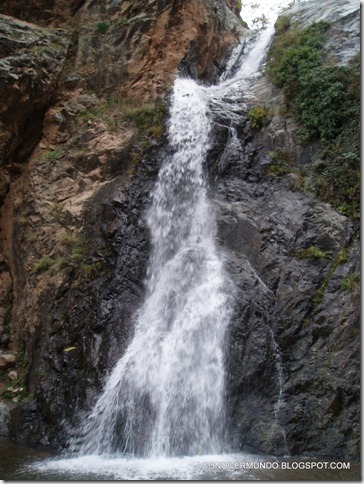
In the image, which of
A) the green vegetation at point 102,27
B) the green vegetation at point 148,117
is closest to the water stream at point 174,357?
the green vegetation at point 148,117

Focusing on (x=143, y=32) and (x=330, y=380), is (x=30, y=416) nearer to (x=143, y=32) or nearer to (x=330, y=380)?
(x=330, y=380)

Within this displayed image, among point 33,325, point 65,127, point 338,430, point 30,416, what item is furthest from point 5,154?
point 338,430

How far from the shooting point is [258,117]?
12695 millimetres

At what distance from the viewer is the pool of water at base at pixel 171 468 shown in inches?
250

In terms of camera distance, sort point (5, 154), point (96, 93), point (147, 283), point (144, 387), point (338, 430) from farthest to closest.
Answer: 1. point (96, 93)
2. point (5, 154)
3. point (147, 283)
4. point (144, 387)
5. point (338, 430)

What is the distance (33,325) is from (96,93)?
783cm

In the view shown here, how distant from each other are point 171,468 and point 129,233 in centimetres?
579

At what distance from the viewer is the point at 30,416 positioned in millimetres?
8602

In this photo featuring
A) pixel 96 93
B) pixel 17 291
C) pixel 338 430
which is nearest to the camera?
pixel 338 430

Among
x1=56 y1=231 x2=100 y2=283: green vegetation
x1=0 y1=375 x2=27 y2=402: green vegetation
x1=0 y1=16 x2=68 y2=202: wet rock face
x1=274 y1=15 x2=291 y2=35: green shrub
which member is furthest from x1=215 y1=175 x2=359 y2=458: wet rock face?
x1=274 y1=15 x2=291 y2=35: green shrub

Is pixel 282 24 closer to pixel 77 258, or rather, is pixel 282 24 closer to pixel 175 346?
pixel 77 258

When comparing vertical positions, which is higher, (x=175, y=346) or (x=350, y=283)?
(x=350, y=283)

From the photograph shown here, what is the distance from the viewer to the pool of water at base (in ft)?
20.9


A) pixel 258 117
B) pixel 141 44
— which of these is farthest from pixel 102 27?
pixel 258 117
